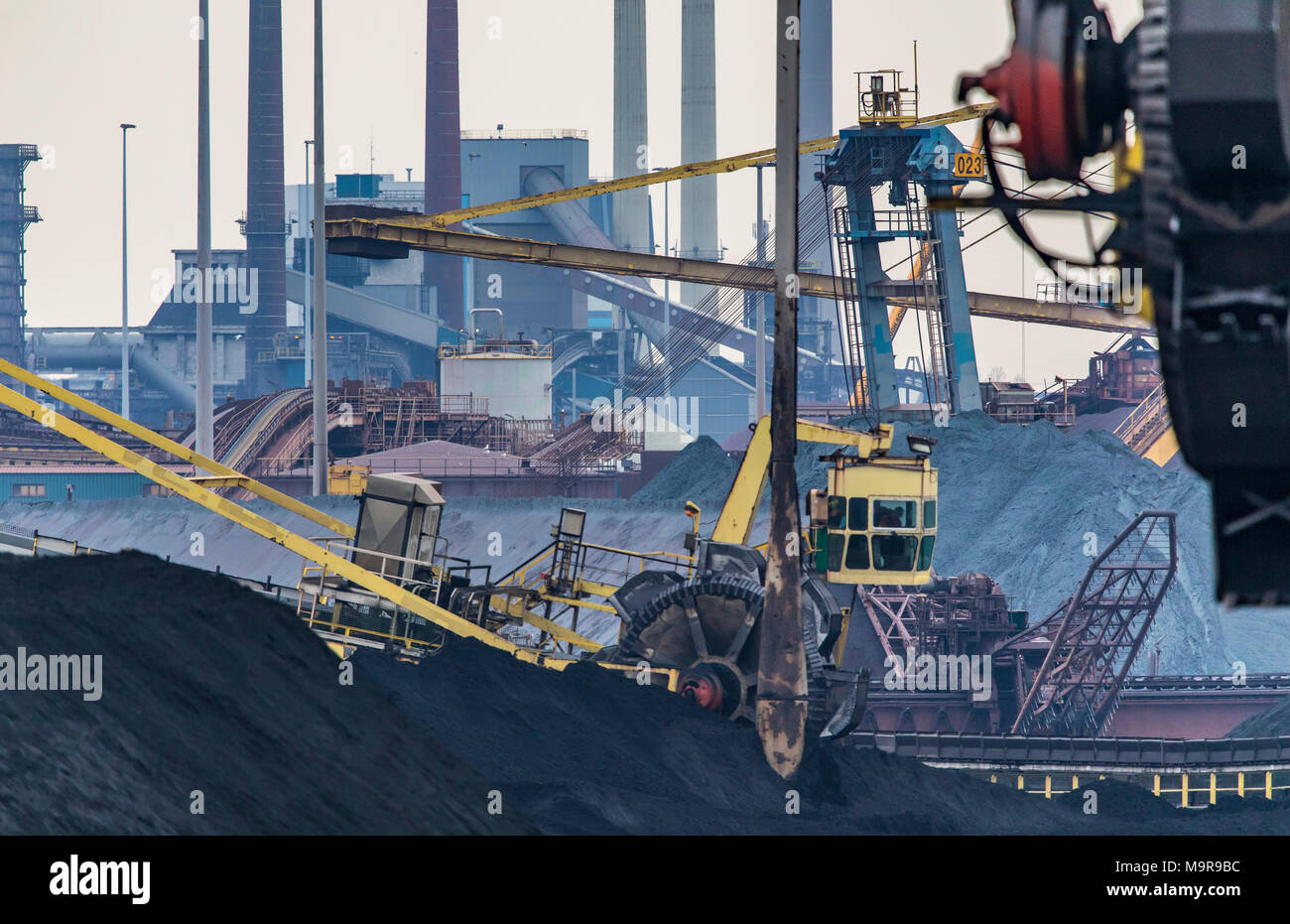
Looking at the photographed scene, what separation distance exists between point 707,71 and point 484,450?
45747 millimetres

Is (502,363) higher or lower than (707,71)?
lower

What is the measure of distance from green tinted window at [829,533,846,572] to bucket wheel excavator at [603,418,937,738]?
0.01 m

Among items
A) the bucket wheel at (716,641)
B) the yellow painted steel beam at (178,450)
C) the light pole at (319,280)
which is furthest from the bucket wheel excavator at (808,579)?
the light pole at (319,280)

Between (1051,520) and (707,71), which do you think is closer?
(1051,520)

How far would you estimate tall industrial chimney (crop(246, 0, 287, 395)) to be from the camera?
78500 mm

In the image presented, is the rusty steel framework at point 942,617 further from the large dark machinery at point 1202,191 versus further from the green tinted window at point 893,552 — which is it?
the large dark machinery at point 1202,191

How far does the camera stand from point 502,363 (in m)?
68.1

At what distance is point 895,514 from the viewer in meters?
20.5

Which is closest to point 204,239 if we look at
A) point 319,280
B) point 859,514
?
point 319,280

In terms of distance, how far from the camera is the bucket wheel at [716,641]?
19.5 m

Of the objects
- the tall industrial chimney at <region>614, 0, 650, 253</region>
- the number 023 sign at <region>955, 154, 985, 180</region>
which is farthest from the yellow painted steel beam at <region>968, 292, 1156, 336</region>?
the tall industrial chimney at <region>614, 0, 650, 253</region>

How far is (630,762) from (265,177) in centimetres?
6799
